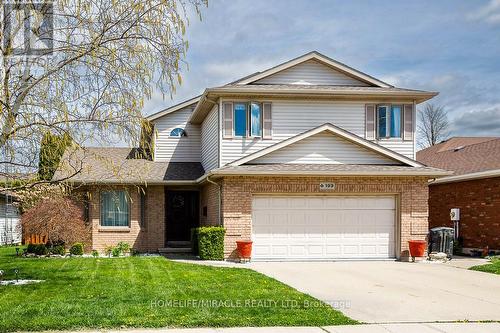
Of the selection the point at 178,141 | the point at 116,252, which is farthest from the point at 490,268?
the point at 178,141

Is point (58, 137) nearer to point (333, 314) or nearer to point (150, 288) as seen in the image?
point (150, 288)

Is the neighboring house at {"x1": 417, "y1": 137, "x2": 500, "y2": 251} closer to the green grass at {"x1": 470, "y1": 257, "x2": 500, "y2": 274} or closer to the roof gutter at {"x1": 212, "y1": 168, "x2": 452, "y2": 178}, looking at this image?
the roof gutter at {"x1": 212, "y1": 168, "x2": 452, "y2": 178}

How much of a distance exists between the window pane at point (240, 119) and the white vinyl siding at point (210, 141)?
2.58ft

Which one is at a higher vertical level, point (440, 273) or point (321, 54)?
point (321, 54)

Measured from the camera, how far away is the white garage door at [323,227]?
18297mm

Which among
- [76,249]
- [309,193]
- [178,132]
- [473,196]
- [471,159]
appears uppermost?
[178,132]

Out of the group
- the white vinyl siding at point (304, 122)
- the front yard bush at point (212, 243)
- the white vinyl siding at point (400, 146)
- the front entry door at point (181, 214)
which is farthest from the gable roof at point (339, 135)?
the front entry door at point (181, 214)

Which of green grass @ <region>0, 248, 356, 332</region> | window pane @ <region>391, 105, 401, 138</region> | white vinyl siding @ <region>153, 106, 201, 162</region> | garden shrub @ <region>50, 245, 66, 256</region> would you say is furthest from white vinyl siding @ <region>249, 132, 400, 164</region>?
garden shrub @ <region>50, 245, 66, 256</region>

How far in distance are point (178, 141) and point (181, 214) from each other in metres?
3.30

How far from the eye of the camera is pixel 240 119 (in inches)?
752

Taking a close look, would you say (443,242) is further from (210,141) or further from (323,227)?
(210,141)

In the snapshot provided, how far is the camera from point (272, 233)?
1833 centimetres

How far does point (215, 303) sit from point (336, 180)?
9.85m

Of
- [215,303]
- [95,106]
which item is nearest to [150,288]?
[215,303]
